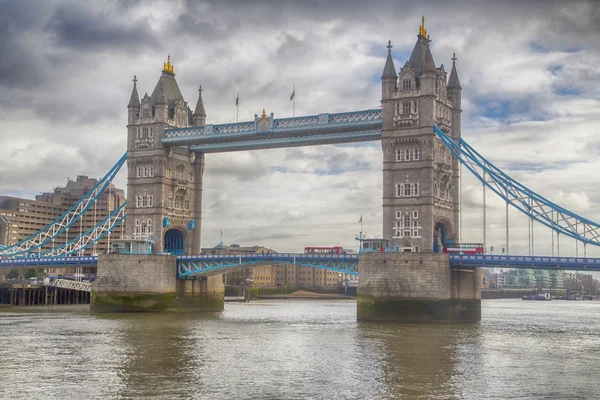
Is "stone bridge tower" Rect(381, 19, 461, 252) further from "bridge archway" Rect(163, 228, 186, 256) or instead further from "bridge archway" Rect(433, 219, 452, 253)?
"bridge archway" Rect(163, 228, 186, 256)

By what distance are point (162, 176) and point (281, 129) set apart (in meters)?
16.8

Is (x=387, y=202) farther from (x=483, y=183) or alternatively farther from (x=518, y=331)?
(x=518, y=331)

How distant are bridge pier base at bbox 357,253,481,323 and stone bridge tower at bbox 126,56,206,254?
30.0 m

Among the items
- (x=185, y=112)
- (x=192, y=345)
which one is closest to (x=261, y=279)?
(x=185, y=112)

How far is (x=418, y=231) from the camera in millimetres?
74188

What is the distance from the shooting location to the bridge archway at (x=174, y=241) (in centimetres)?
9475

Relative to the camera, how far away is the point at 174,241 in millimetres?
95938

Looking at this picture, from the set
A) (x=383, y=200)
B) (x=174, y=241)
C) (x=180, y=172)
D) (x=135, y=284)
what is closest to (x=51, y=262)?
(x=174, y=241)

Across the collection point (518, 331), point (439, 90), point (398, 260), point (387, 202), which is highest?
point (439, 90)

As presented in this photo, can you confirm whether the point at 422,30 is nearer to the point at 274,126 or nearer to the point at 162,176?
the point at 274,126

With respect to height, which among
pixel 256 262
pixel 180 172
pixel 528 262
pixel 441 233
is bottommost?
pixel 256 262

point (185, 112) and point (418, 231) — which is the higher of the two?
point (185, 112)

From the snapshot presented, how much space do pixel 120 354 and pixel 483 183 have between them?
40.3 meters

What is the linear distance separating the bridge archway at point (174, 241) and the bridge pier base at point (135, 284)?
8154mm
